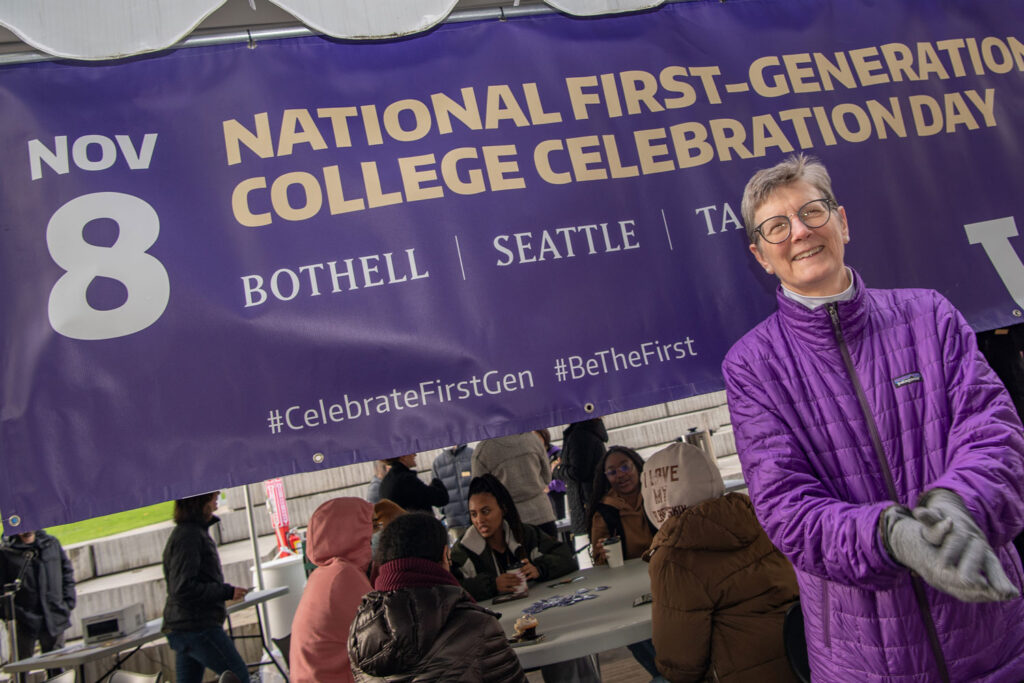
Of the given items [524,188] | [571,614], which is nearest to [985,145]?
[524,188]

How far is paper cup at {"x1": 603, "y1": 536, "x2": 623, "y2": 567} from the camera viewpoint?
4309mm

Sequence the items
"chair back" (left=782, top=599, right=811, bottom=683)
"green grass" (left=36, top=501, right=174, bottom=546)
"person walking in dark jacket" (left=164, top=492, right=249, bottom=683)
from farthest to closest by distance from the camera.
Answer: "green grass" (left=36, top=501, right=174, bottom=546)
"person walking in dark jacket" (left=164, top=492, right=249, bottom=683)
"chair back" (left=782, top=599, right=811, bottom=683)

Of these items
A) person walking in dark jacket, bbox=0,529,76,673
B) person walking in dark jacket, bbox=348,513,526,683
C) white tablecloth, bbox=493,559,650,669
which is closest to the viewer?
person walking in dark jacket, bbox=348,513,526,683

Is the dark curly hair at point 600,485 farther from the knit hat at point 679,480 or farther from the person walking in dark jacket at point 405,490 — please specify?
the person walking in dark jacket at point 405,490

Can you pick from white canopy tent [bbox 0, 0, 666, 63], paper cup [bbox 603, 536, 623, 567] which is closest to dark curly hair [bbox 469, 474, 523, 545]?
paper cup [bbox 603, 536, 623, 567]

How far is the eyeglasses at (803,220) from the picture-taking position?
1947 millimetres

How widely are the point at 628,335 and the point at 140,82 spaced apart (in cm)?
180

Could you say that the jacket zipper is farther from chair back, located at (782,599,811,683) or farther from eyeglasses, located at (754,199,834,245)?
chair back, located at (782,599,811,683)

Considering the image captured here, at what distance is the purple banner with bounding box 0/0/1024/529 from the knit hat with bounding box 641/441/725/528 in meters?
0.51

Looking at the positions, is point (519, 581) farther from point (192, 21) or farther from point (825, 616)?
point (192, 21)

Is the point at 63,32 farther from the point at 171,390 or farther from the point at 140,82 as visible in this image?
the point at 171,390

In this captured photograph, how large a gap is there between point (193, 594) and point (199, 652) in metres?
0.47

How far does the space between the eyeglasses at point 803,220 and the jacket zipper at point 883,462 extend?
0.72 ft

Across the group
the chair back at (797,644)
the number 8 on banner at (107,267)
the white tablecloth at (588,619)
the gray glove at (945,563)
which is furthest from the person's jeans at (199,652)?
the gray glove at (945,563)
